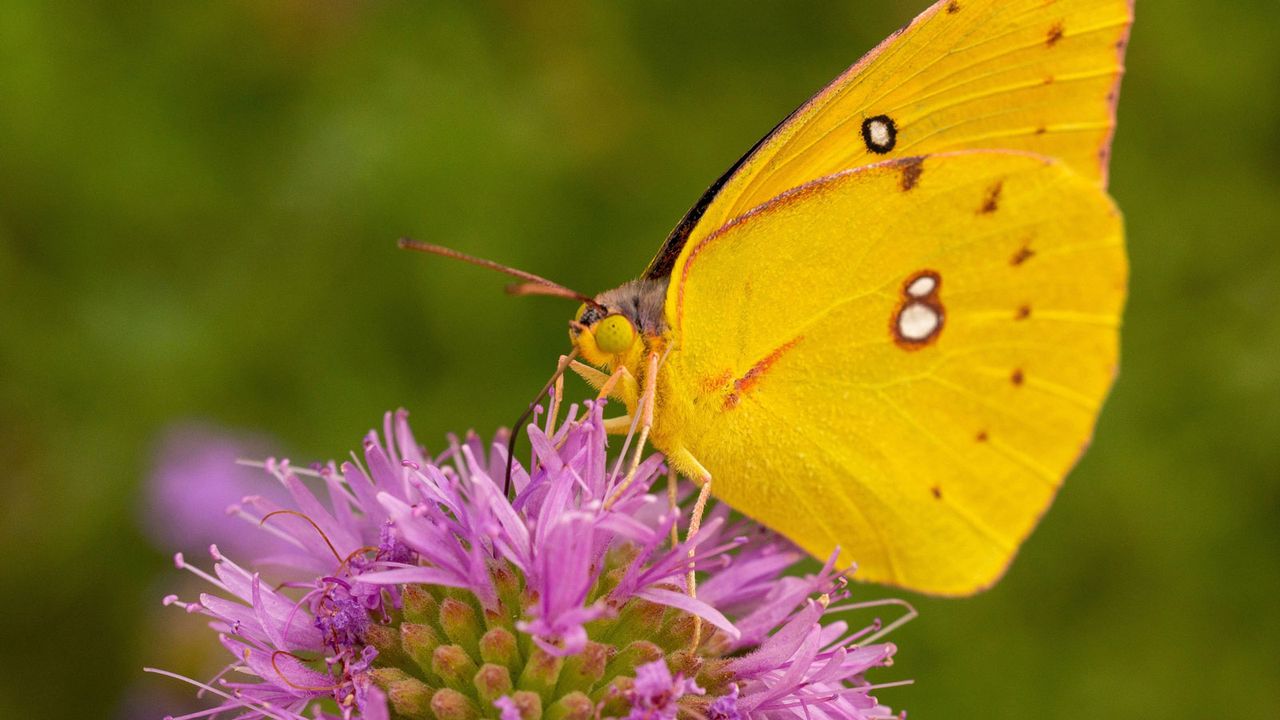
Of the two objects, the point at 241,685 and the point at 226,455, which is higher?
the point at 226,455

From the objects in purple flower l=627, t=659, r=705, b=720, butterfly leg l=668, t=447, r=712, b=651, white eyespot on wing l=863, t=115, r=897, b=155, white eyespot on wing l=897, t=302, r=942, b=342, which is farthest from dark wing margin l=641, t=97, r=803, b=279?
purple flower l=627, t=659, r=705, b=720

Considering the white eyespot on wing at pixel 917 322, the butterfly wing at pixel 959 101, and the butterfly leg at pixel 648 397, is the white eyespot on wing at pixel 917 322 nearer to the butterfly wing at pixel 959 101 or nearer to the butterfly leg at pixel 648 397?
the butterfly wing at pixel 959 101

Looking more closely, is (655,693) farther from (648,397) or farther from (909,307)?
(909,307)

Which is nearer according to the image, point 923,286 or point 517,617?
point 517,617

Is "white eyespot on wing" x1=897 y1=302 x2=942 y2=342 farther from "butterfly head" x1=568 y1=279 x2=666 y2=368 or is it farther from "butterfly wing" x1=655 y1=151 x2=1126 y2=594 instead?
"butterfly head" x1=568 y1=279 x2=666 y2=368

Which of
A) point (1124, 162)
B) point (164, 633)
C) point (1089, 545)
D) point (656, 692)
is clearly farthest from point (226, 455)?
point (1124, 162)

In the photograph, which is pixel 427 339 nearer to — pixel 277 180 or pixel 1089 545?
pixel 277 180

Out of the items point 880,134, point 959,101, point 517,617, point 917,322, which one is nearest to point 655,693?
point 517,617
